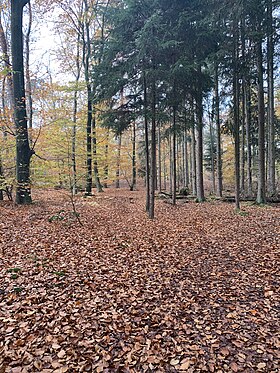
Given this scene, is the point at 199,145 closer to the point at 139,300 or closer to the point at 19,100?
the point at 19,100

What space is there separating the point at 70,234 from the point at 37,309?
3734 millimetres

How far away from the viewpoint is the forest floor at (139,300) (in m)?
2.62

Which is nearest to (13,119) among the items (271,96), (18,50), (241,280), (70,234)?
(18,50)

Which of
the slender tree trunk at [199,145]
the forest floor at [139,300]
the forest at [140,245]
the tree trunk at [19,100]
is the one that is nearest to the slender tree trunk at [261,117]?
the forest at [140,245]

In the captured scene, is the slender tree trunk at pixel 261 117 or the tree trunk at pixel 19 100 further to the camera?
the slender tree trunk at pixel 261 117

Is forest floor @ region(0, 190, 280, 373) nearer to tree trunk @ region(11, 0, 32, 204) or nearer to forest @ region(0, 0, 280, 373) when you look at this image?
forest @ region(0, 0, 280, 373)

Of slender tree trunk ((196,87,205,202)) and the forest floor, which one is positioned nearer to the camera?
the forest floor

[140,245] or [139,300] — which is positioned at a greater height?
[140,245]

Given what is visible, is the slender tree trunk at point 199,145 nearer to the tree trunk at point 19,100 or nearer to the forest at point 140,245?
the forest at point 140,245

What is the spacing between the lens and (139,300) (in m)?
3.80

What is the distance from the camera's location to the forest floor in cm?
262

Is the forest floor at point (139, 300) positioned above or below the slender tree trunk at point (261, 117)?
below

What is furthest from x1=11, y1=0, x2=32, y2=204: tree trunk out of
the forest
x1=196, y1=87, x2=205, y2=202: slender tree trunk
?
x1=196, y1=87, x2=205, y2=202: slender tree trunk

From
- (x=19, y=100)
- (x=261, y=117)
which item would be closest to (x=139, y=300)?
(x=19, y=100)
